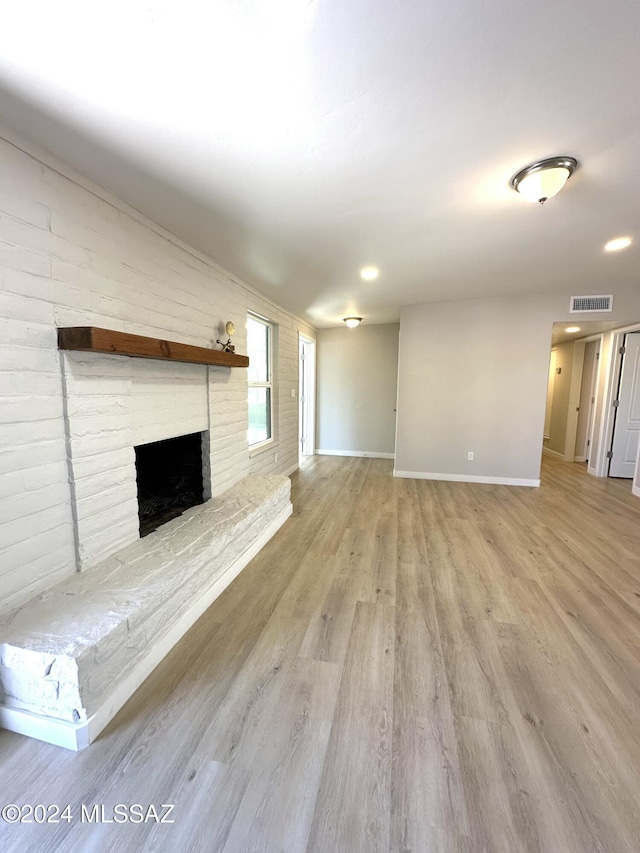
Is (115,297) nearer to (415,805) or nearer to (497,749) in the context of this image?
(415,805)

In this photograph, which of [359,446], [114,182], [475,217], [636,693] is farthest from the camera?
[359,446]

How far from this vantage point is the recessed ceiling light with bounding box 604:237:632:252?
2.51 meters

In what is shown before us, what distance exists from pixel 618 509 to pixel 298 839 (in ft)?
14.1

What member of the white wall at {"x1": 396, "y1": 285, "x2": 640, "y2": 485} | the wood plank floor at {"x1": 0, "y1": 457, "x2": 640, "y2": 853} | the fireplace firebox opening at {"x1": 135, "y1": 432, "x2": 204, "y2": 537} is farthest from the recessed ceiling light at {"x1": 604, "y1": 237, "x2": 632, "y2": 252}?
the fireplace firebox opening at {"x1": 135, "y1": 432, "x2": 204, "y2": 537}

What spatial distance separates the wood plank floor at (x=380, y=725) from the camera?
1.00m

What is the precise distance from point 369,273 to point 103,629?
328cm

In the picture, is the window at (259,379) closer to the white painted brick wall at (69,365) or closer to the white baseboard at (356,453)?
the white painted brick wall at (69,365)

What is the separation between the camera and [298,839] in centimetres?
97

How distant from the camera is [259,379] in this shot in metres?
4.11

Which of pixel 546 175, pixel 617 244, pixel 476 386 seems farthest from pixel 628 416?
pixel 546 175

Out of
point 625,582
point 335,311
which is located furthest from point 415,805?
point 335,311

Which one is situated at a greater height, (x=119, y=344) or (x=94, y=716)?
(x=119, y=344)

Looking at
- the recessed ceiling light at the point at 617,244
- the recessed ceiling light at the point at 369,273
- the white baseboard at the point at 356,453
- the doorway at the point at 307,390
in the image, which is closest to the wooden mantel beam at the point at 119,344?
the recessed ceiling light at the point at 369,273

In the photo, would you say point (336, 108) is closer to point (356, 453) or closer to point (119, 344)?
point (119, 344)
